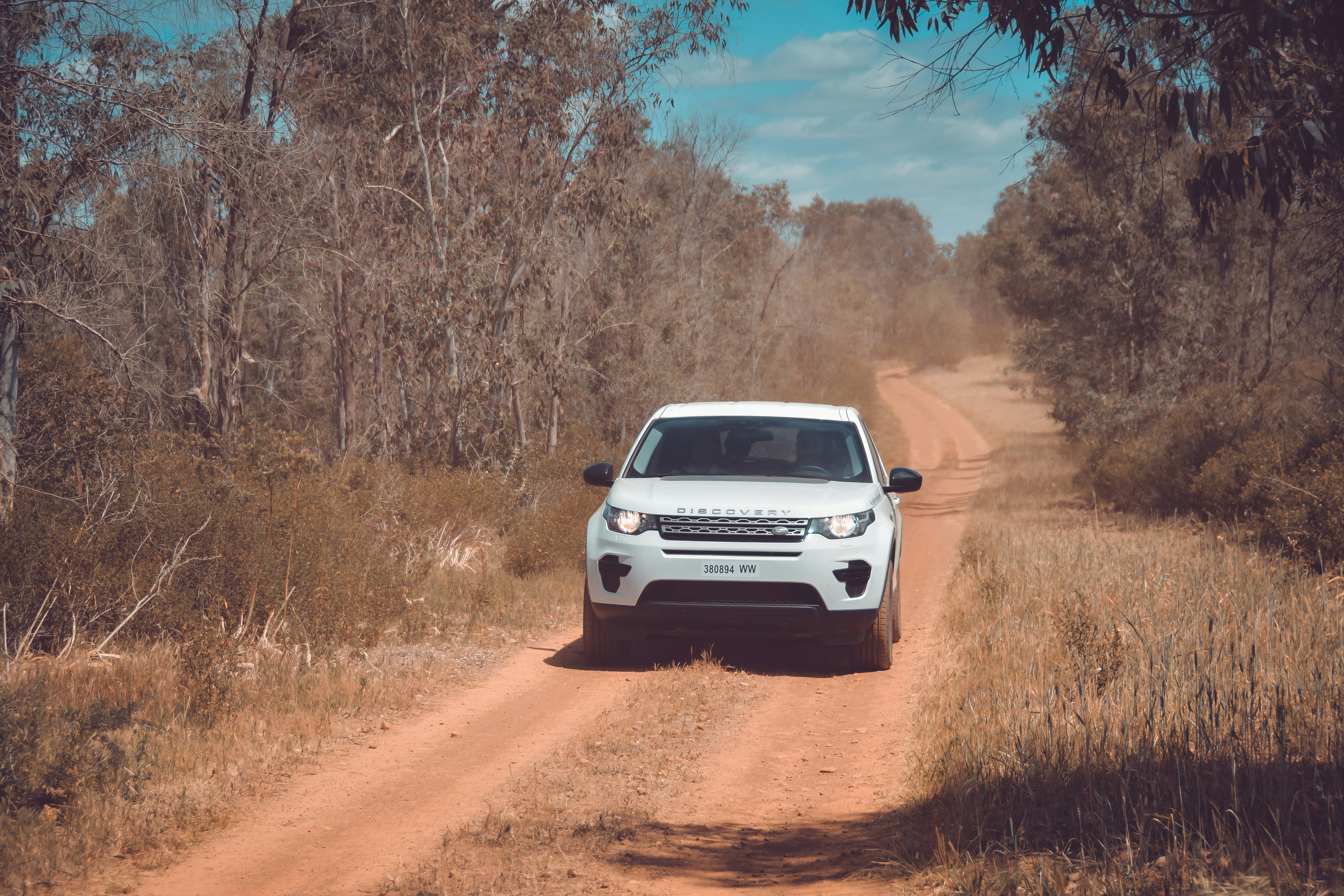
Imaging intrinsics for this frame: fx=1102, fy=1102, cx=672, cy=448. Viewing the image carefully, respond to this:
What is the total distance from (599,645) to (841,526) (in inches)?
75.5

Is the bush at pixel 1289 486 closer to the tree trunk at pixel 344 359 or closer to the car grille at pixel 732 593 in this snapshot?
the car grille at pixel 732 593

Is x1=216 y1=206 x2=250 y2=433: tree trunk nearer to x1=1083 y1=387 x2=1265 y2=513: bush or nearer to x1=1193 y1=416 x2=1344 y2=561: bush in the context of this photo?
x1=1193 y1=416 x2=1344 y2=561: bush

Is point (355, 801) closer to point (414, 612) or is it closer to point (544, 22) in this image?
point (414, 612)

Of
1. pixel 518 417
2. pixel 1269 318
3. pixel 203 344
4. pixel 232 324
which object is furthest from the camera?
pixel 1269 318

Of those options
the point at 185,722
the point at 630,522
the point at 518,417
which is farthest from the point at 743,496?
the point at 518,417

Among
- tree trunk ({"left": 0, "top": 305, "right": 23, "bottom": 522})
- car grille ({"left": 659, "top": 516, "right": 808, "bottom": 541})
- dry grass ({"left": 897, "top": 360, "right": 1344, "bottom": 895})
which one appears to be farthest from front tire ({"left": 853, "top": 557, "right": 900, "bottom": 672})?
tree trunk ({"left": 0, "top": 305, "right": 23, "bottom": 522})

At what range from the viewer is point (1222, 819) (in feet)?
12.2

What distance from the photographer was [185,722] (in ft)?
19.1

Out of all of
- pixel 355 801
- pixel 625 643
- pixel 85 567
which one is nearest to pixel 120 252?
pixel 85 567

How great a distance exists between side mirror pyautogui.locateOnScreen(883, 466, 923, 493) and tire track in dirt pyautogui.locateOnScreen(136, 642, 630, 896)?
2.43 meters

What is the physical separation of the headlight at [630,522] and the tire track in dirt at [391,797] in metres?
1.01

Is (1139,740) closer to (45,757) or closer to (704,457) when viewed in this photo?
(704,457)

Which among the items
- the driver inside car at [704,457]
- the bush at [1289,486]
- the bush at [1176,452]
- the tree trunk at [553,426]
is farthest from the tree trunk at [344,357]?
the bush at [1289,486]

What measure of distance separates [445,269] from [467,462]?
9.49ft
